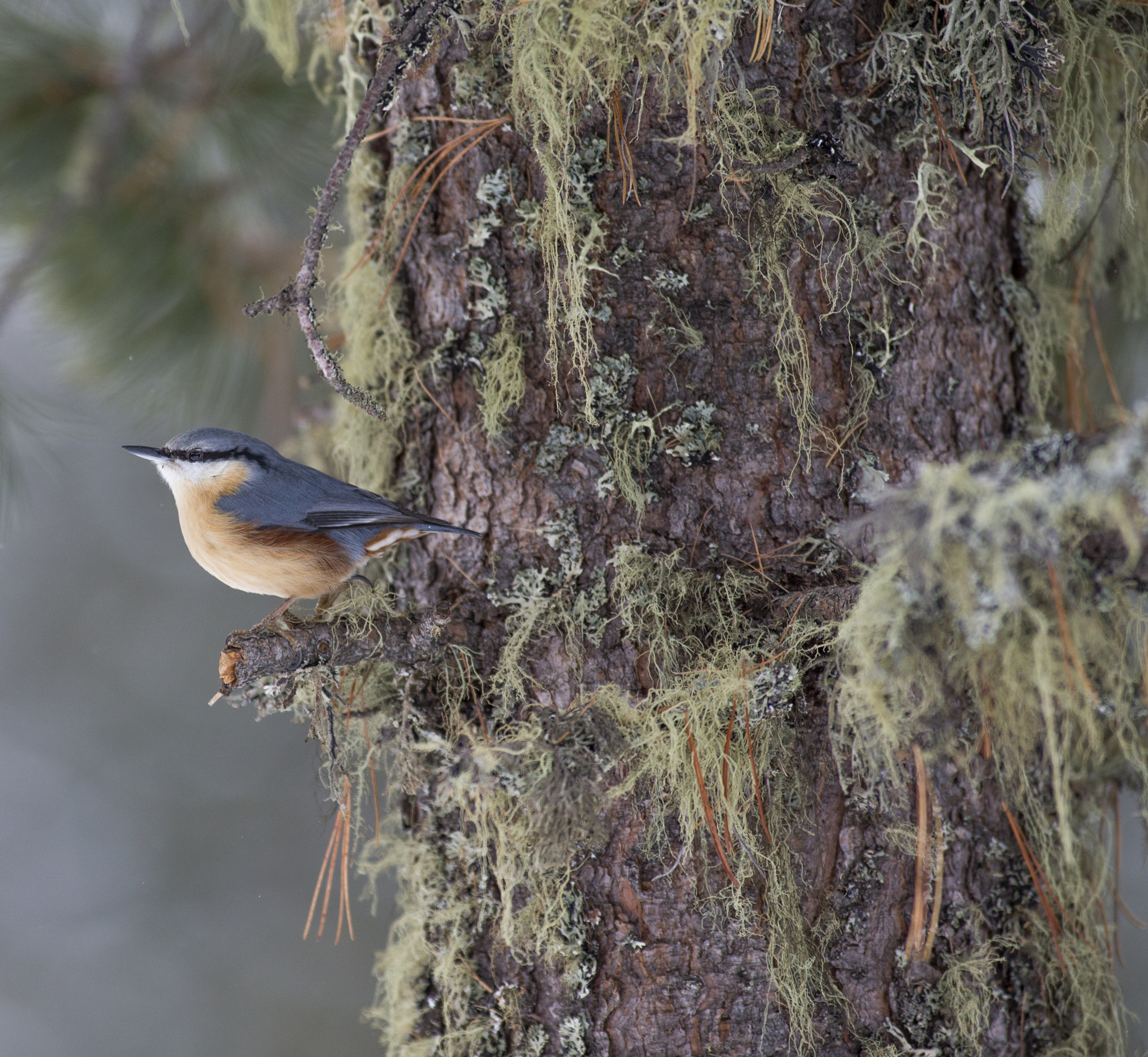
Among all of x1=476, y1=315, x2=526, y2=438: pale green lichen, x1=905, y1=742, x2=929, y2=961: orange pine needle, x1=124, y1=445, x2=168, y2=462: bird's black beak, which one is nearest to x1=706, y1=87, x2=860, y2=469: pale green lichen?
x1=476, y1=315, x2=526, y2=438: pale green lichen

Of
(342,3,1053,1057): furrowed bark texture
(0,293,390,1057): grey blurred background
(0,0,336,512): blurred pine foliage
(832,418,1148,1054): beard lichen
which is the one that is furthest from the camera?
(0,293,390,1057): grey blurred background

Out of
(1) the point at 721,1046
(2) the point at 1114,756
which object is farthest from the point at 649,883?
(2) the point at 1114,756

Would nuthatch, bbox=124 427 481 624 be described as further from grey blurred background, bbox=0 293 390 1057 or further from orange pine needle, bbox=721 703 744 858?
grey blurred background, bbox=0 293 390 1057

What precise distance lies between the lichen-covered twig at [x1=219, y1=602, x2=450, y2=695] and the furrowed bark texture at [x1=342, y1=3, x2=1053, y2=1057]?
121mm

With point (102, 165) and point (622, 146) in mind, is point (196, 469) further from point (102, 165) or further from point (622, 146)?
point (622, 146)

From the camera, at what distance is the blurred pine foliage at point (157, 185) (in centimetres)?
262

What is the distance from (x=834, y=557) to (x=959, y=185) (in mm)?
764

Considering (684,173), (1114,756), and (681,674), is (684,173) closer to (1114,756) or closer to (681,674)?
(681,674)

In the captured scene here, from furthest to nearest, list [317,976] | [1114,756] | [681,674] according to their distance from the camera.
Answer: [317,976]
[1114,756]
[681,674]

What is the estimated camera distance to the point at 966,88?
64.7 inches

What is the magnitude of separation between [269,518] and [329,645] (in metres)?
0.61

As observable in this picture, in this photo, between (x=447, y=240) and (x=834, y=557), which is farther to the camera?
(x=447, y=240)

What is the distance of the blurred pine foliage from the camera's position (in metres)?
2.62

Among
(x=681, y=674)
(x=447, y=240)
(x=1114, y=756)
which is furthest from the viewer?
(x=1114, y=756)
